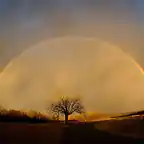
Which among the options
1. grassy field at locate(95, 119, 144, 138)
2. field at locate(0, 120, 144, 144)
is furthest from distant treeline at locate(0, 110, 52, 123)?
grassy field at locate(95, 119, 144, 138)

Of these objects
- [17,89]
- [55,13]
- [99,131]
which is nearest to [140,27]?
[55,13]

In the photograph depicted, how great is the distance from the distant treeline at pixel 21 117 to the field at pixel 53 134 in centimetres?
2

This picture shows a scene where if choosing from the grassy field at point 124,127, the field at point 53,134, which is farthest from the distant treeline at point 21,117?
the grassy field at point 124,127

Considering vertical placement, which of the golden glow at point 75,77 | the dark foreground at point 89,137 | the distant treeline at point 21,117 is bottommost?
the dark foreground at point 89,137

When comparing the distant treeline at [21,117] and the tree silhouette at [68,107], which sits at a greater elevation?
the tree silhouette at [68,107]

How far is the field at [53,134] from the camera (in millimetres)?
1333

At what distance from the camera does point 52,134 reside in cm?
135

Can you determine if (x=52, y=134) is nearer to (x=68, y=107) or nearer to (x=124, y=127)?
(x=68, y=107)

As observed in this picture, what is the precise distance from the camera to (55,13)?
1.44m

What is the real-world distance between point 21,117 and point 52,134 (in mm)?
151

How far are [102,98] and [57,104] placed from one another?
190 mm

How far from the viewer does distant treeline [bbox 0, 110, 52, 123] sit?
1.37 m

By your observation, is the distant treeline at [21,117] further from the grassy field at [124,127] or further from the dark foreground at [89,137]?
the grassy field at [124,127]

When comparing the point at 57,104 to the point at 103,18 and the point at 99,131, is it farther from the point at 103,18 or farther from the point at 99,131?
the point at 103,18
